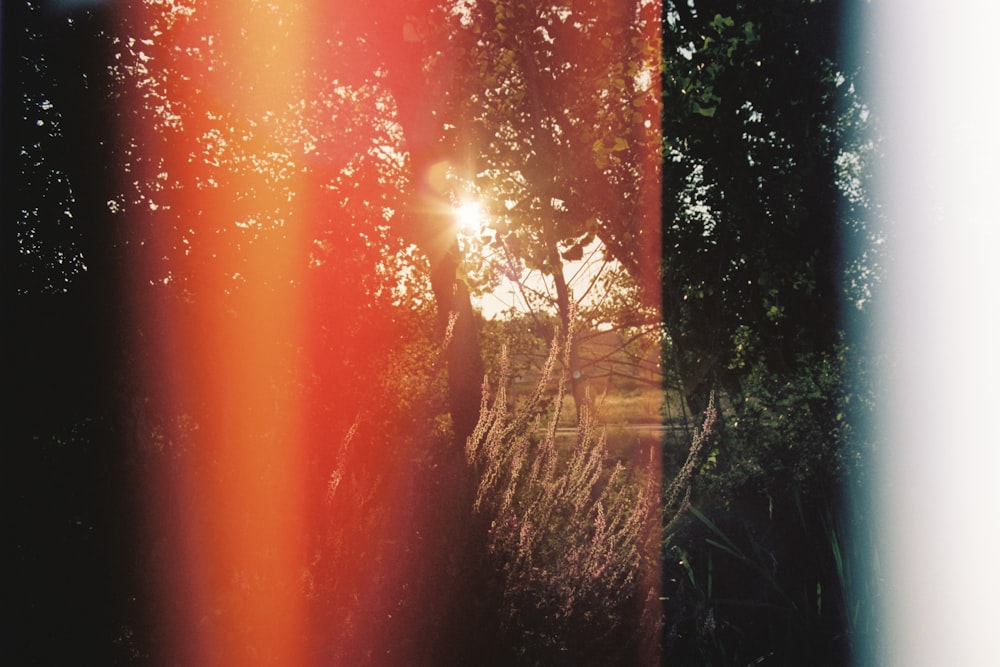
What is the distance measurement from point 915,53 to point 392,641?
877 cm

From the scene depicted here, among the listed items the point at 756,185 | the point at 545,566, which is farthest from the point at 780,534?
the point at 756,185

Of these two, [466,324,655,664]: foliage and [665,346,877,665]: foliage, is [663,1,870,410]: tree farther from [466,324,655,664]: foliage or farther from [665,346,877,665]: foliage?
[466,324,655,664]: foliage

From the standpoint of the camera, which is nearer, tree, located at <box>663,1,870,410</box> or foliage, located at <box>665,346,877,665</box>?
foliage, located at <box>665,346,877,665</box>

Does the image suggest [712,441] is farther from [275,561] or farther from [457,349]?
[275,561]

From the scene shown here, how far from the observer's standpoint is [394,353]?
7508mm

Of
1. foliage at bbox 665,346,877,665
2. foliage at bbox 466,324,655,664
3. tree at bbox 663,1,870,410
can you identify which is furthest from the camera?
tree at bbox 663,1,870,410

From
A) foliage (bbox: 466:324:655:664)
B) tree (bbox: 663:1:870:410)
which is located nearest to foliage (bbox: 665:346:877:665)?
foliage (bbox: 466:324:655:664)

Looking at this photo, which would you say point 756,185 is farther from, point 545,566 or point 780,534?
point 545,566

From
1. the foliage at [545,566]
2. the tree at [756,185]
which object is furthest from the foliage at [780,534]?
the tree at [756,185]

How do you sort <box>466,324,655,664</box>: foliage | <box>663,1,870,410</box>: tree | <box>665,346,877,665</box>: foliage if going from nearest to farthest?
1. <box>466,324,655,664</box>: foliage
2. <box>665,346,877,665</box>: foliage
3. <box>663,1,870,410</box>: tree

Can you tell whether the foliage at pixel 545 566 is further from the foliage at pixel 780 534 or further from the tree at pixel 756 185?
the tree at pixel 756 185

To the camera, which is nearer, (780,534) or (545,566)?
(545,566)

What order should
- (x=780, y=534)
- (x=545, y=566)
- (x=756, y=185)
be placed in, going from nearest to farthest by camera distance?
(x=545, y=566)
(x=780, y=534)
(x=756, y=185)

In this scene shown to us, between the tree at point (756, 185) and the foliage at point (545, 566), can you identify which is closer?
the foliage at point (545, 566)
